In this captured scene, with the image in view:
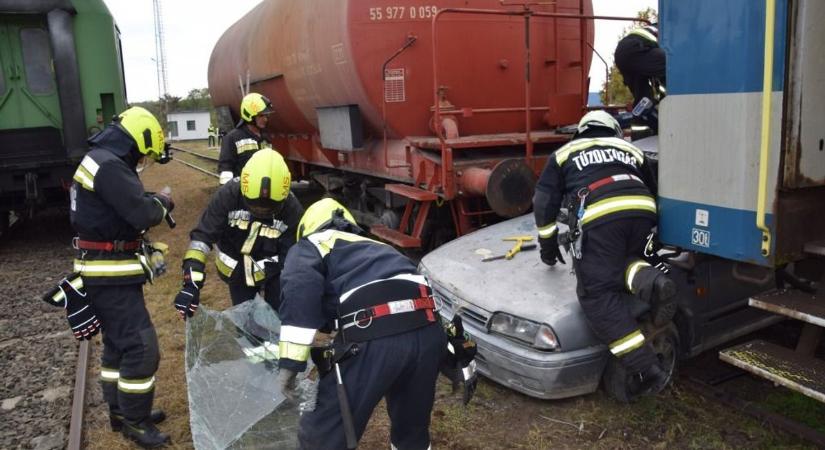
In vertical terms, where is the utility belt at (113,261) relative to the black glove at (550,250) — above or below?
above

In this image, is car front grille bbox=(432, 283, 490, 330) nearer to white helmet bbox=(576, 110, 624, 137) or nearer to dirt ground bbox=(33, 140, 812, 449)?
dirt ground bbox=(33, 140, 812, 449)

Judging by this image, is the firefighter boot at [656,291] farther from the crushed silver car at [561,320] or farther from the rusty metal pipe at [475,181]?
the rusty metal pipe at [475,181]

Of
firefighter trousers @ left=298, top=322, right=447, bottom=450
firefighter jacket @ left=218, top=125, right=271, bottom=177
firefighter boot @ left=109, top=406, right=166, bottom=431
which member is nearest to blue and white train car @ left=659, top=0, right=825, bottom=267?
firefighter trousers @ left=298, top=322, right=447, bottom=450

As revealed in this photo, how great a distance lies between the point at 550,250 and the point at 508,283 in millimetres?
344

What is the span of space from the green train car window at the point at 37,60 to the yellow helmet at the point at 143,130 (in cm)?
713

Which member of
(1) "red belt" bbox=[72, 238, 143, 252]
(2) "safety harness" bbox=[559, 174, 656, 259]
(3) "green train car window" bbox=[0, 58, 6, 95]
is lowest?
(1) "red belt" bbox=[72, 238, 143, 252]

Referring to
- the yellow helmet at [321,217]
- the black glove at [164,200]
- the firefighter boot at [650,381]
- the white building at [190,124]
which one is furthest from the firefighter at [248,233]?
the white building at [190,124]

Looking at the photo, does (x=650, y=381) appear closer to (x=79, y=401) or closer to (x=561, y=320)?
(x=561, y=320)

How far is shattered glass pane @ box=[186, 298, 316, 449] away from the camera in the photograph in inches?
135

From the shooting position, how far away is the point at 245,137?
7348 millimetres

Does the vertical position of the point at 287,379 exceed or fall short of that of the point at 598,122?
it falls short

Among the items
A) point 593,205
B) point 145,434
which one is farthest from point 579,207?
point 145,434

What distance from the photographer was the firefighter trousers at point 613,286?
3.73m

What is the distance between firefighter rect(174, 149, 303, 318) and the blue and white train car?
7.41ft
